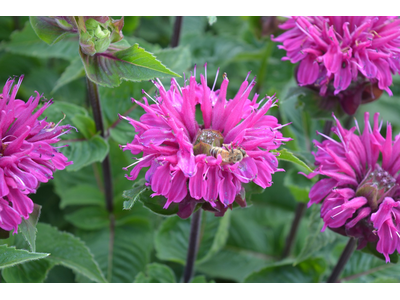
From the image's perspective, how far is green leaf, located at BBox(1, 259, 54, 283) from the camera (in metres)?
0.90

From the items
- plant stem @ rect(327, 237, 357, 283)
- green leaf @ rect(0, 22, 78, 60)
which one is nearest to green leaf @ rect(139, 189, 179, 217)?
plant stem @ rect(327, 237, 357, 283)

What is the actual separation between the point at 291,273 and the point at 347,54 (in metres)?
0.59

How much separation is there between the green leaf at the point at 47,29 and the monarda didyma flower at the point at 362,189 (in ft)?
1.87

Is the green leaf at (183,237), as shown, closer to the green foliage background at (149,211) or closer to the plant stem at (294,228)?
the green foliage background at (149,211)

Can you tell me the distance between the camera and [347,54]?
0.90m

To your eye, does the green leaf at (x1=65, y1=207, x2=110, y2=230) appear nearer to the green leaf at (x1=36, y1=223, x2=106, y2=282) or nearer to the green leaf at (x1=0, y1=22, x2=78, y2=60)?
the green leaf at (x1=36, y1=223, x2=106, y2=282)

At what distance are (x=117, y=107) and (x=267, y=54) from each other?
632mm

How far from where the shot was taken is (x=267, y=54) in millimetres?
1488

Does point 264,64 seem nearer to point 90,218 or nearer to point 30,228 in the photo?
point 90,218

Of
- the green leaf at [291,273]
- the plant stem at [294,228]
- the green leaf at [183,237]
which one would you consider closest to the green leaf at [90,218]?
the green leaf at [183,237]

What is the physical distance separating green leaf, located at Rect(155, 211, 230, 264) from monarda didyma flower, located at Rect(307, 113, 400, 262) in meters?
0.34

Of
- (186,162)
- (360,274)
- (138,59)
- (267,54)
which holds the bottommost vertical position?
(360,274)
